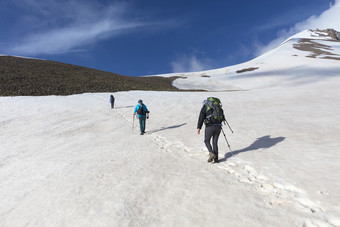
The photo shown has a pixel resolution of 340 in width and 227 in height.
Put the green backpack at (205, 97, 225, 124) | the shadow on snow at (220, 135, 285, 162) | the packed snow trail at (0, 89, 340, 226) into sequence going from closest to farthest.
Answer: the packed snow trail at (0, 89, 340, 226) < the green backpack at (205, 97, 225, 124) < the shadow on snow at (220, 135, 285, 162)

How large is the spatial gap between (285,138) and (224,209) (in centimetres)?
600

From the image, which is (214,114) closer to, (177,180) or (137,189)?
(177,180)

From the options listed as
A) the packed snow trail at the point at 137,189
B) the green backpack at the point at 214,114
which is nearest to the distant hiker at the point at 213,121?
the green backpack at the point at 214,114

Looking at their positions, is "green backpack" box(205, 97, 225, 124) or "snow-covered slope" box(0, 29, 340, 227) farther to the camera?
"green backpack" box(205, 97, 225, 124)

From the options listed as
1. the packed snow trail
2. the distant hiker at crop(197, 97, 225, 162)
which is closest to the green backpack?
the distant hiker at crop(197, 97, 225, 162)

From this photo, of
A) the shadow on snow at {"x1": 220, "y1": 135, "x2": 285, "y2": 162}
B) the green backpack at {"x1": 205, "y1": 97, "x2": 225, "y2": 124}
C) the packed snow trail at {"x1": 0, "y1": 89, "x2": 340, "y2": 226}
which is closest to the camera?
the packed snow trail at {"x1": 0, "y1": 89, "x2": 340, "y2": 226}

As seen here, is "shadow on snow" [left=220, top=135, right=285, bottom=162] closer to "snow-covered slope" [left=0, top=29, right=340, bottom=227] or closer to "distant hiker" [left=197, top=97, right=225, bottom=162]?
"snow-covered slope" [left=0, top=29, right=340, bottom=227]

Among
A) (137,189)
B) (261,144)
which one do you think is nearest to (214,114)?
(261,144)

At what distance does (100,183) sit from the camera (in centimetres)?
501

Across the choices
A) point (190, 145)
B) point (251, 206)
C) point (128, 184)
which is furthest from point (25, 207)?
point (190, 145)

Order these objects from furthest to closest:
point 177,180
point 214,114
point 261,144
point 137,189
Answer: point 261,144 < point 214,114 < point 177,180 < point 137,189

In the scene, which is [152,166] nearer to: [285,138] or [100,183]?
[100,183]

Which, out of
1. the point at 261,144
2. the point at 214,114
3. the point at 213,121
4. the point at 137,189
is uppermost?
the point at 214,114

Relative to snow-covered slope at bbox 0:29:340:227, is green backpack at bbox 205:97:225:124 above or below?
above
